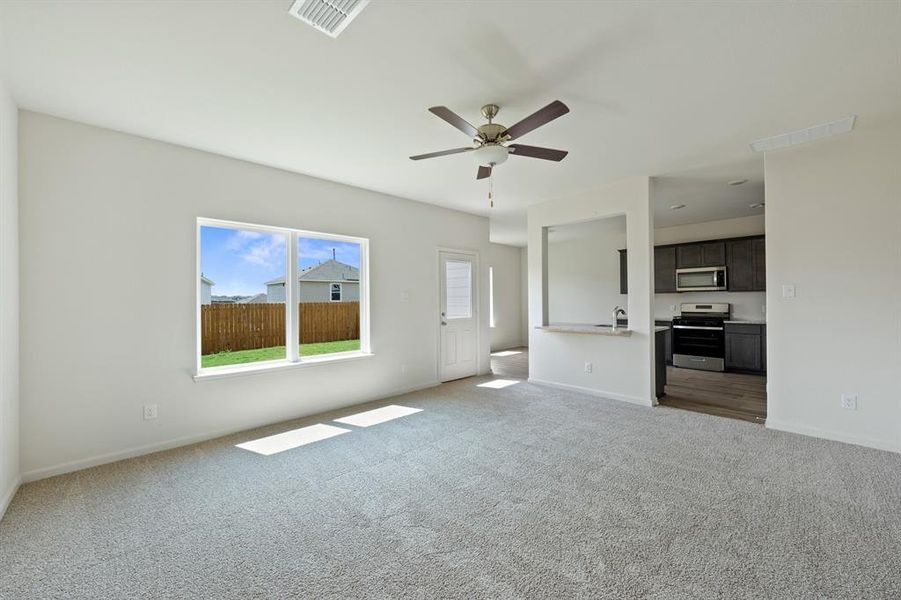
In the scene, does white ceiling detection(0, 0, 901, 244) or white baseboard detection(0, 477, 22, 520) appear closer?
white ceiling detection(0, 0, 901, 244)

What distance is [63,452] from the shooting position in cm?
294

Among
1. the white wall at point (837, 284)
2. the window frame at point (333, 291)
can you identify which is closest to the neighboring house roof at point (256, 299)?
the window frame at point (333, 291)

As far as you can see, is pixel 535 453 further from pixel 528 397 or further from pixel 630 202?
pixel 630 202

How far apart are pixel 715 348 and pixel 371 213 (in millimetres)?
6212

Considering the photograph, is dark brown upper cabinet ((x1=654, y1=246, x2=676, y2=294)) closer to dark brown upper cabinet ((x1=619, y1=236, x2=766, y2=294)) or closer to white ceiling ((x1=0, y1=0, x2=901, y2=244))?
dark brown upper cabinet ((x1=619, y1=236, x2=766, y2=294))

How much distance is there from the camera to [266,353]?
13.9 feet

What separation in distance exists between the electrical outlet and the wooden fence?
5085mm

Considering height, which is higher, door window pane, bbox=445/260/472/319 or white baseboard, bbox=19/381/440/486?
door window pane, bbox=445/260/472/319

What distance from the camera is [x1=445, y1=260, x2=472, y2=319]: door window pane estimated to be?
6.01 metres

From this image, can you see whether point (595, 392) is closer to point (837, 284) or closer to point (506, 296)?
point (837, 284)

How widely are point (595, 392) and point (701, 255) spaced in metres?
3.79

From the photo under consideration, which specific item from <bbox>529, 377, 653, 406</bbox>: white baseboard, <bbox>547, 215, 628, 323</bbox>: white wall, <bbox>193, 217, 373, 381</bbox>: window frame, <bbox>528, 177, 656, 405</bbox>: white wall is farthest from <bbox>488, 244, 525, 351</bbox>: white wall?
<bbox>193, 217, 373, 381</bbox>: window frame

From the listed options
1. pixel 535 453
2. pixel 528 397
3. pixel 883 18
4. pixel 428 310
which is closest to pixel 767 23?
pixel 883 18

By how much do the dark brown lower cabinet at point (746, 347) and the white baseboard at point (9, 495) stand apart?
8.58 meters
